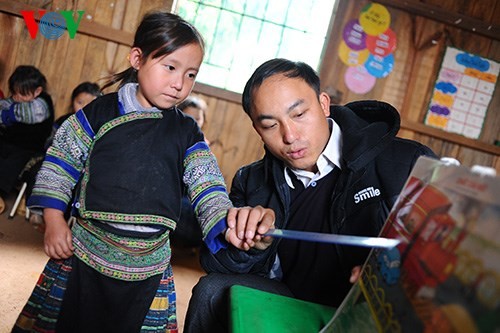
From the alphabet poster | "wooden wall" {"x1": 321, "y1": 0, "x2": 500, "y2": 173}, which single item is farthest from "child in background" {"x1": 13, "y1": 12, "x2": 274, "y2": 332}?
the alphabet poster

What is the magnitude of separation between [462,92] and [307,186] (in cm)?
310

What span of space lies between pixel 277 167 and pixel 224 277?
0.38 meters

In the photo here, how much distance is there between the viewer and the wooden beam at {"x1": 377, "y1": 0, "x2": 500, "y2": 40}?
380 cm

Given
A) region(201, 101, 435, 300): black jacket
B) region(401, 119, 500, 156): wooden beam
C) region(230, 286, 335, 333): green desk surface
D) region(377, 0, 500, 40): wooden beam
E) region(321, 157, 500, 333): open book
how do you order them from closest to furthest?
region(321, 157, 500, 333): open book → region(230, 286, 335, 333): green desk surface → region(201, 101, 435, 300): black jacket → region(377, 0, 500, 40): wooden beam → region(401, 119, 500, 156): wooden beam

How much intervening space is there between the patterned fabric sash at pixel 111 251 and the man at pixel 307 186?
0.20 meters

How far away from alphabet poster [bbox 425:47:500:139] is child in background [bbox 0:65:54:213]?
3.17m

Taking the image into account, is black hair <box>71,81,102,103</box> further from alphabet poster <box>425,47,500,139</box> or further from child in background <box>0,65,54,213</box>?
alphabet poster <box>425,47,500,139</box>

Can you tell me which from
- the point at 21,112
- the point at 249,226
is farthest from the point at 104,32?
the point at 249,226

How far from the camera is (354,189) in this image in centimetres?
125

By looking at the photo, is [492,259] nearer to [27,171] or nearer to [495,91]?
[27,171]

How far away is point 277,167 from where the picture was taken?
1433mm

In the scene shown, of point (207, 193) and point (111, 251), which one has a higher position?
point (207, 193)

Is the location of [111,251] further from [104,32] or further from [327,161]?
[104,32]

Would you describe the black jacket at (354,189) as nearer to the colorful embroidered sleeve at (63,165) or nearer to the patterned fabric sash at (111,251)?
the patterned fabric sash at (111,251)
